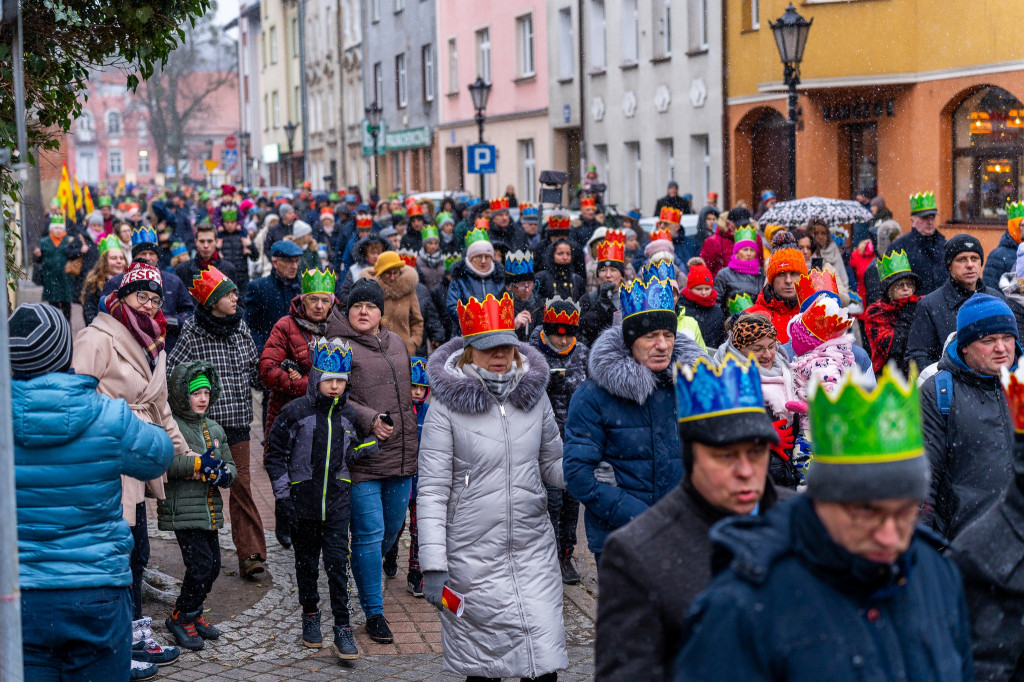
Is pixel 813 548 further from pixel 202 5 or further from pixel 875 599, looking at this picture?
pixel 202 5

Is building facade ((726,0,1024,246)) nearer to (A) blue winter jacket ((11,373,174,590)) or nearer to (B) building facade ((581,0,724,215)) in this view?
(B) building facade ((581,0,724,215))

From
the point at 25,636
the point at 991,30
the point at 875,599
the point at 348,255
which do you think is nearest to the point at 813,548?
the point at 875,599

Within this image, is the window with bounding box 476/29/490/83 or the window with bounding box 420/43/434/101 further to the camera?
the window with bounding box 420/43/434/101

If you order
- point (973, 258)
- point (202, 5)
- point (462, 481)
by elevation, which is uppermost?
point (202, 5)

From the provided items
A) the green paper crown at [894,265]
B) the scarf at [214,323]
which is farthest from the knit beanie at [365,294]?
the green paper crown at [894,265]

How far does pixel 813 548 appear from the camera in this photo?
247 cm

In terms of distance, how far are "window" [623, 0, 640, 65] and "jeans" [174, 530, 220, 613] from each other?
989 inches

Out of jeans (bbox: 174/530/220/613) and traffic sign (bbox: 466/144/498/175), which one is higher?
traffic sign (bbox: 466/144/498/175)

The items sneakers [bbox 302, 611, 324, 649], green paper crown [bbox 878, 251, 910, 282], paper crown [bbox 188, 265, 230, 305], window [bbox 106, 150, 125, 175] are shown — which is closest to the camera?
sneakers [bbox 302, 611, 324, 649]

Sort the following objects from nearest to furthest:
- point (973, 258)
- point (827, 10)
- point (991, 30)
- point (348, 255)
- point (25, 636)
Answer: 1. point (25, 636)
2. point (973, 258)
3. point (348, 255)
4. point (991, 30)
5. point (827, 10)

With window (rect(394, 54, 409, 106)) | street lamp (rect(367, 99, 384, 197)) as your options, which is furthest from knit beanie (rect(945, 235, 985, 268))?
window (rect(394, 54, 409, 106))

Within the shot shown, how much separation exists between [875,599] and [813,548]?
151 mm

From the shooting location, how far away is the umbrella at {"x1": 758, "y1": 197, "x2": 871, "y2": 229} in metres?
15.9

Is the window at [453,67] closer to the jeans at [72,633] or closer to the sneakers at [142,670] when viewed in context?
the sneakers at [142,670]
